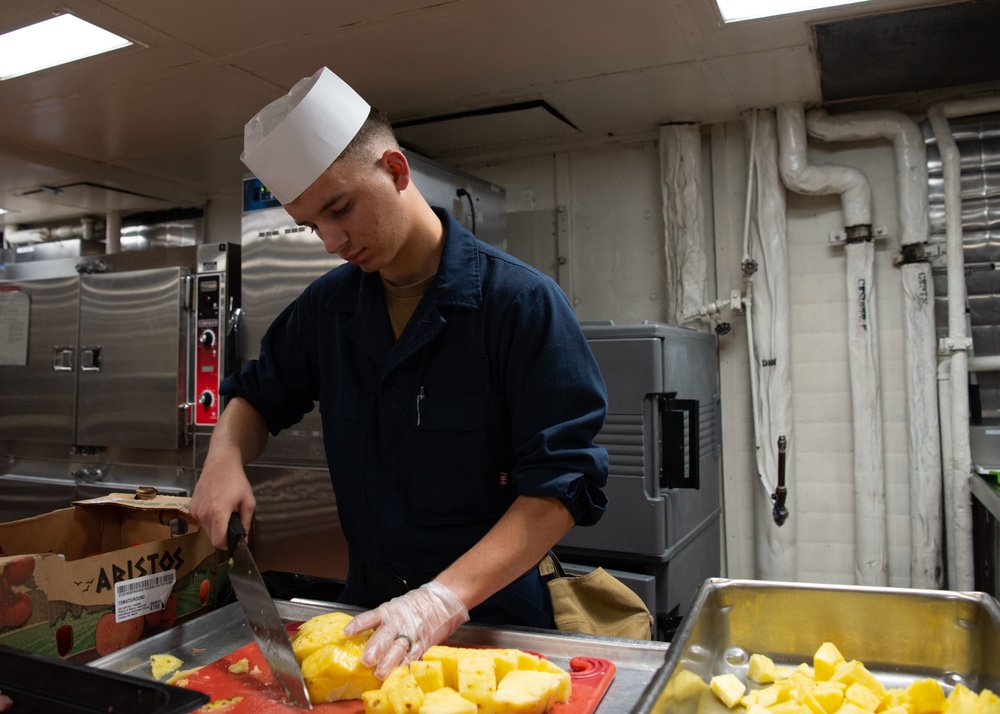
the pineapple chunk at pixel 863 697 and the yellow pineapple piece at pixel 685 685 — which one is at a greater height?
the yellow pineapple piece at pixel 685 685

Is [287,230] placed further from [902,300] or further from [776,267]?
[902,300]

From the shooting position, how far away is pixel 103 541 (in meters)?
1.54

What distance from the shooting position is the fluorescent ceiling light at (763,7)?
232 cm

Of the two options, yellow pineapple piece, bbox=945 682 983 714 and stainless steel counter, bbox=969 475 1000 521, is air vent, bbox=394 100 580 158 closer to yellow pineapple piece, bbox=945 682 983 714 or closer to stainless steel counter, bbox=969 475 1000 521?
stainless steel counter, bbox=969 475 1000 521

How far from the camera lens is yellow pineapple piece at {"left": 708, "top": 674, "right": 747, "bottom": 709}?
1.00 metres

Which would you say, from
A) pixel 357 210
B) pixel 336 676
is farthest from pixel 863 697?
pixel 357 210

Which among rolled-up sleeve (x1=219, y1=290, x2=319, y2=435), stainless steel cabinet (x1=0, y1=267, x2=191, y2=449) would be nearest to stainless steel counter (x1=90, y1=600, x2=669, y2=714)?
rolled-up sleeve (x1=219, y1=290, x2=319, y2=435)

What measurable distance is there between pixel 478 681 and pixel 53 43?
2.74 meters

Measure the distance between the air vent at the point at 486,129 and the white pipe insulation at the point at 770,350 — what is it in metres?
0.91

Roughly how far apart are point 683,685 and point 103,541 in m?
1.23

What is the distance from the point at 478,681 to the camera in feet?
3.09

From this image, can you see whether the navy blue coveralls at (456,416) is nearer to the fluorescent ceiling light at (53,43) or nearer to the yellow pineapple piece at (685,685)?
the yellow pineapple piece at (685,685)

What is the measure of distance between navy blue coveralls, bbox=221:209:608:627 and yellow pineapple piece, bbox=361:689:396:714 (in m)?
0.41

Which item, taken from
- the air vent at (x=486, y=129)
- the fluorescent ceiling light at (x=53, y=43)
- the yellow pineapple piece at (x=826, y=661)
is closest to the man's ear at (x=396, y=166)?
the yellow pineapple piece at (x=826, y=661)
